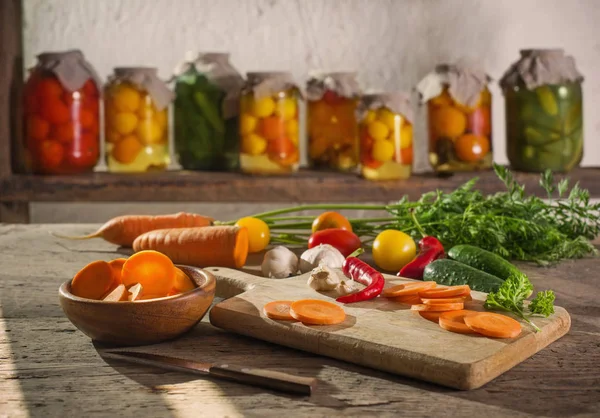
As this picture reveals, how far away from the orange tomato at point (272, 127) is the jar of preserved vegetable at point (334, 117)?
0.61ft

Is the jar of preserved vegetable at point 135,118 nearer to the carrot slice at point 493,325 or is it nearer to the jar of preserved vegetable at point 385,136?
the jar of preserved vegetable at point 385,136

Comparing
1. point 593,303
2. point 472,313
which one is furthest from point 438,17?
point 472,313

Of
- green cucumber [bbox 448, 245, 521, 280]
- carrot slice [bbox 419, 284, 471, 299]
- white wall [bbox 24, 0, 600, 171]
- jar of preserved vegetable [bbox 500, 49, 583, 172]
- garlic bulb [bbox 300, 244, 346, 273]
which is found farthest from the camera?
white wall [bbox 24, 0, 600, 171]

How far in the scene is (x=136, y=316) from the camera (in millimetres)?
1062

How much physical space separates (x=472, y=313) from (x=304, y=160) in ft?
8.00

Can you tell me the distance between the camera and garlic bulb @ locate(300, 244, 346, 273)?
61.6 inches

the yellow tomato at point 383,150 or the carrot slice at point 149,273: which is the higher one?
the yellow tomato at point 383,150

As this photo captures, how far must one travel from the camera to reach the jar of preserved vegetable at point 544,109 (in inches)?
105

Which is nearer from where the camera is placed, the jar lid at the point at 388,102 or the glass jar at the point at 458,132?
the jar lid at the point at 388,102

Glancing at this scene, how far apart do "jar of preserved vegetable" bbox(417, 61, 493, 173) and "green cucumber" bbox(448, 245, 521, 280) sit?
49.0 inches

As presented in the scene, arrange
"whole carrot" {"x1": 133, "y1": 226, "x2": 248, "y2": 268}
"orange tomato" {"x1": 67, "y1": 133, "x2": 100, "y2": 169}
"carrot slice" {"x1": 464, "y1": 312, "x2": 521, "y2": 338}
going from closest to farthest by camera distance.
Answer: "carrot slice" {"x1": 464, "y1": 312, "x2": 521, "y2": 338}, "whole carrot" {"x1": 133, "y1": 226, "x2": 248, "y2": 268}, "orange tomato" {"x1": 67, "y1": 133, "x2": 100, "y2": 169}

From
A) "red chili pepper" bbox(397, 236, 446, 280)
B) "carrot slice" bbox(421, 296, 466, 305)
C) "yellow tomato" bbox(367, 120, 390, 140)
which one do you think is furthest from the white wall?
"carrot slice" bbox(421, 296, 466, 305)

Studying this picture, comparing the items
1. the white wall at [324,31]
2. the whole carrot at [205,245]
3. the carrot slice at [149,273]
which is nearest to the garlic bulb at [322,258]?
the whole carrot at [205,245]

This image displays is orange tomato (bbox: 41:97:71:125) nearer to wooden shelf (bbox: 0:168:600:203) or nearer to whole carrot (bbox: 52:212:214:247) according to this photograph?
wooden shelf (bbox: 0:168:600:203)
